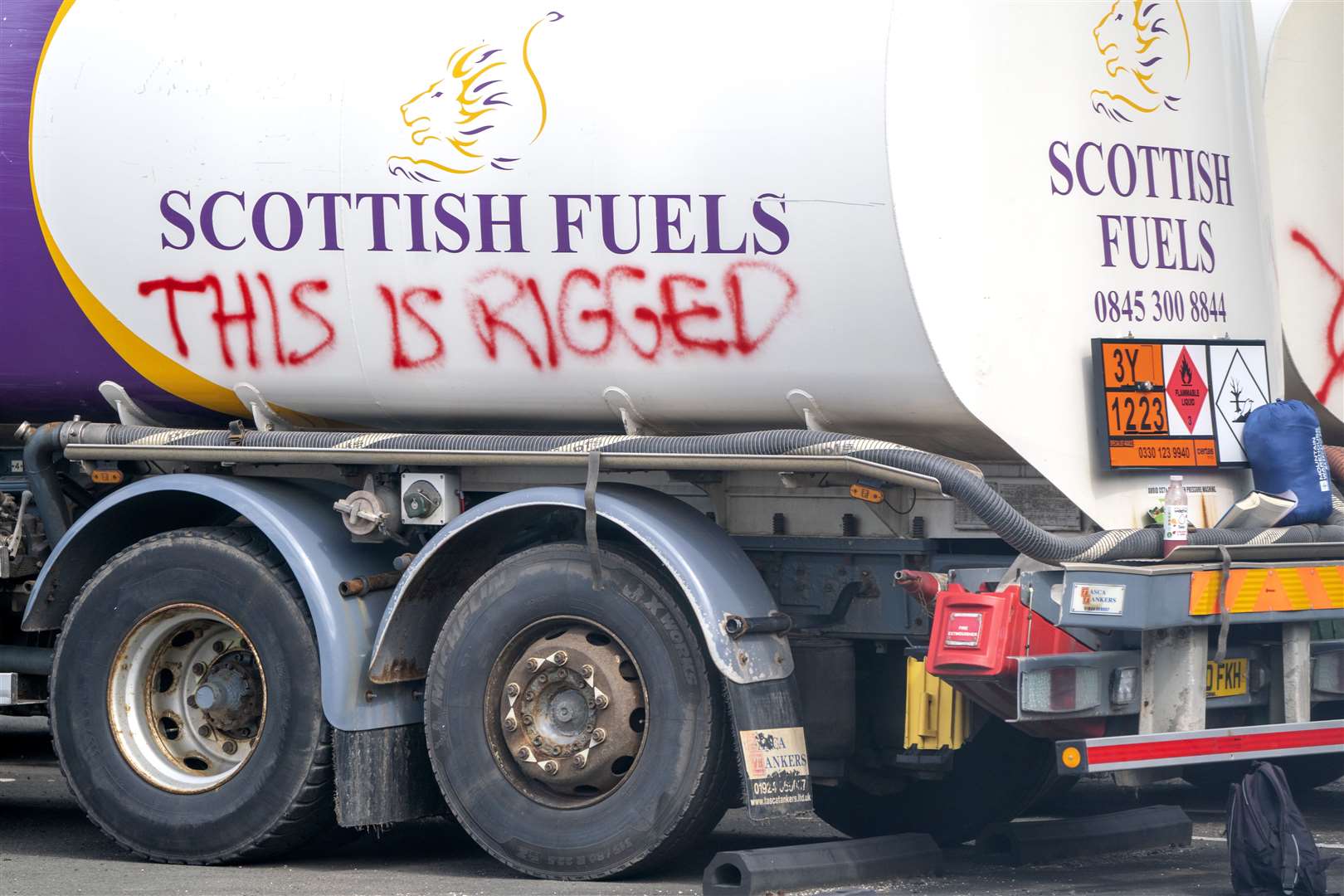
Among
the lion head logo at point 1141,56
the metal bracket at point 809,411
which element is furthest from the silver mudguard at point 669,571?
the lion head logo at point 1141,56

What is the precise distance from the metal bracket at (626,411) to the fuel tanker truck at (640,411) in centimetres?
2

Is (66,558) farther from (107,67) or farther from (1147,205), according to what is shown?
(1147,205)

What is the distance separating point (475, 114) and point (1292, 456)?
302 cm

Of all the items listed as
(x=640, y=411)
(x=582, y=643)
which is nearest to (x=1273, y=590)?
(x=640, y=411)

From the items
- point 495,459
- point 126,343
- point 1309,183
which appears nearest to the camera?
point 495,459

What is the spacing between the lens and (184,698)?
339 inches

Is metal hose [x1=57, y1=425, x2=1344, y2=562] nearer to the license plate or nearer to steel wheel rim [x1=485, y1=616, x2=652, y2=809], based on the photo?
the license plate

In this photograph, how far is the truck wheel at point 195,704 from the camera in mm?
8172

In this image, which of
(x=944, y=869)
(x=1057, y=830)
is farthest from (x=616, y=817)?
(x=1057, y=830)

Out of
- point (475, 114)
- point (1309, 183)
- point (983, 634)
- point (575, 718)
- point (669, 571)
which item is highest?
point (475, 114)

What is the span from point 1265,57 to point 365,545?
12.7 ft

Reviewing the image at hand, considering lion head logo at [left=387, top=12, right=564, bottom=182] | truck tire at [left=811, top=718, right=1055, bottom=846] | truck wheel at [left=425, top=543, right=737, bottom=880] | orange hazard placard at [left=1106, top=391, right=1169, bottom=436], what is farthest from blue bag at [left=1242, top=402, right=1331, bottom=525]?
lion head logo at [left=387, top=12, right=564, bottom=182]

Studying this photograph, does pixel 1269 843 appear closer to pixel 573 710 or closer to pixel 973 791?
pixel 973 791

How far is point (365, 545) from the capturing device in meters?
8.38
